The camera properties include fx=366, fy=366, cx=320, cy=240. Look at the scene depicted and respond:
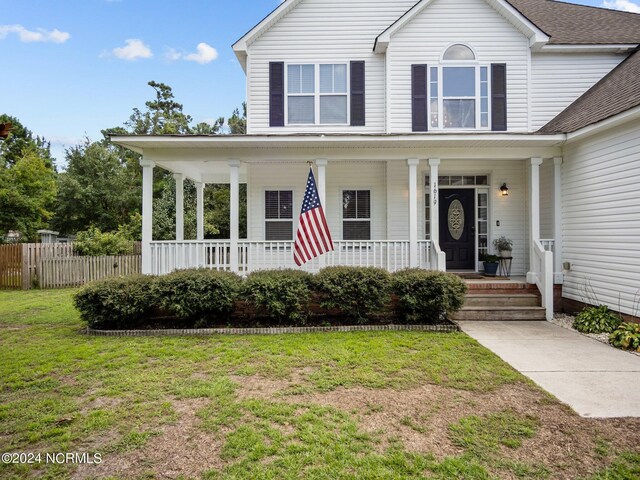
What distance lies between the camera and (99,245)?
1350 cm

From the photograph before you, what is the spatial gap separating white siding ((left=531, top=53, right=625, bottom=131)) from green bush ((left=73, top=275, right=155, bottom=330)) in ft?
33.3

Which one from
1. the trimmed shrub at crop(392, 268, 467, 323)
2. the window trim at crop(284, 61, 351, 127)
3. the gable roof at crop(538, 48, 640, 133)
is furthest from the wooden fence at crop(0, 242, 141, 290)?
the gable roof at crop(538, 48, 640, 133)

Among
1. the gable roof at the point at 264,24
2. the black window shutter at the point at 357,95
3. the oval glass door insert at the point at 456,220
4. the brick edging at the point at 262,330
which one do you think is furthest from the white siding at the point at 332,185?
the brick edging at the point at 262,330

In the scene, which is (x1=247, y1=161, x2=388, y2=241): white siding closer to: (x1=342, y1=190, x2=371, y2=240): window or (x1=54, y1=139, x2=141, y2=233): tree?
(x1=342, y1=190, x2=371, y2=240): window

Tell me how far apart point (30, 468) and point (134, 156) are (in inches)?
1002

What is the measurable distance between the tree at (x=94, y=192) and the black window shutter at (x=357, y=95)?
1645 centimetres

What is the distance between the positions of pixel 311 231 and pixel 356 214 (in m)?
3.05

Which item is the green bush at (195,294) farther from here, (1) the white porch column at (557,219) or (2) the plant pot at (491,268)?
(1) the white porch column at (557,219)

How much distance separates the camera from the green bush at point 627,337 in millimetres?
5690

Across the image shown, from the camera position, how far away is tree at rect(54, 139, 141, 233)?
70.0ft

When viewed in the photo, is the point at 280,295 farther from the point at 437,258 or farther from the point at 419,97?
the point at 419,97

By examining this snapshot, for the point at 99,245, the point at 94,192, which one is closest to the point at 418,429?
the point at 99,245

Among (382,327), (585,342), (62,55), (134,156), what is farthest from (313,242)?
(62,55)

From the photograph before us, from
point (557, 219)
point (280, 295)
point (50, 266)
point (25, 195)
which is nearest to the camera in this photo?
point (280, 295)
